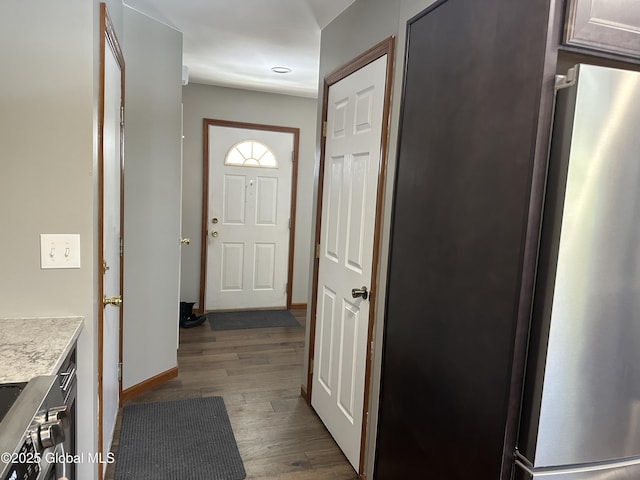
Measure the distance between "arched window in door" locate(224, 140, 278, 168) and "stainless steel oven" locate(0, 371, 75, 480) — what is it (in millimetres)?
3684

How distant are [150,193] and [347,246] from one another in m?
→ 1.36

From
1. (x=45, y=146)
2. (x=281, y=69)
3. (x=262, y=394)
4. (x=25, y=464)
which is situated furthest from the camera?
(x=281, y=69)

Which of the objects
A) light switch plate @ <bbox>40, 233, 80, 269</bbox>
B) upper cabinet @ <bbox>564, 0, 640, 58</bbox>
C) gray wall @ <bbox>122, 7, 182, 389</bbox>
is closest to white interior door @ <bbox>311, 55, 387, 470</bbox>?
upper cabinet @ <bbox>564, 0, 640, 58</bbox>

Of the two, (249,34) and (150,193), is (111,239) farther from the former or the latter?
(249,34)

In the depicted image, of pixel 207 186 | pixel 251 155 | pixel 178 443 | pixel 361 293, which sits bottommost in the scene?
pixel 178 443

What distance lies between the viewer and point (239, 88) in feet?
14.6

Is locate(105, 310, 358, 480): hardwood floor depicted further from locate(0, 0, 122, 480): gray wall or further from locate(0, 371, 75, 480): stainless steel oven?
locate(0, 371, 75, 480): stainless steel oven

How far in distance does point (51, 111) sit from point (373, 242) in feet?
4.34

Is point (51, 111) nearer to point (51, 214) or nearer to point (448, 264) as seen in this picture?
point (51, 214)

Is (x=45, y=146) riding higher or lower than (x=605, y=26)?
lower

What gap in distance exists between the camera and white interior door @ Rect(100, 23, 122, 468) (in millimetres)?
1832

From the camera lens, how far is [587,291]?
1.05 meters

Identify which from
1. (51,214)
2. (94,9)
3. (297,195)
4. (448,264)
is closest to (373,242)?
(448,264)

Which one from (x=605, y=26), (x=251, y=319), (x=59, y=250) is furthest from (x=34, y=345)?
(x=251, y=319)
